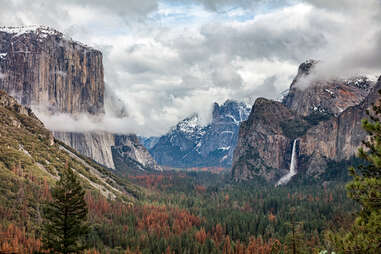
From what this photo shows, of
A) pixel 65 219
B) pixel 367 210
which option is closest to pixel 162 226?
pixel 65 219

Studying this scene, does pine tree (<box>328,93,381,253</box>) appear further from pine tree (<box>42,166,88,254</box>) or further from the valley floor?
the valley floor

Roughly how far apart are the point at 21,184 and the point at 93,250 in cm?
6346

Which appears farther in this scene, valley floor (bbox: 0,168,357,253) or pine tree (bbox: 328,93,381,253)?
valley floor (bbox: 0,168,357,253)

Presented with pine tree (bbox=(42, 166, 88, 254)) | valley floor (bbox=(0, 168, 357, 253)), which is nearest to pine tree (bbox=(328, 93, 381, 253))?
pine tree (bbox=(42, 166, 88, 254))

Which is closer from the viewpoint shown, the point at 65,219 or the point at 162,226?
the point at 65,219

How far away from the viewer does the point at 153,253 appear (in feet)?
439

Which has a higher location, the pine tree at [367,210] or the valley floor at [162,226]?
the pine tree at [367,210]

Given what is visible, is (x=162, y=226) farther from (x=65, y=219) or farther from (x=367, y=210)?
(x=367, y=210)

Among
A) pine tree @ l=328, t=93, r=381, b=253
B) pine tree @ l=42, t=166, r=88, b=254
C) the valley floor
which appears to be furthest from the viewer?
the valley floor

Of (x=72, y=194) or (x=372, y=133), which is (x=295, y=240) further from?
(x=72, y=194)

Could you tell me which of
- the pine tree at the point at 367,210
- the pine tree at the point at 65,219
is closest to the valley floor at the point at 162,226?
the pine tree at the point at 65,219

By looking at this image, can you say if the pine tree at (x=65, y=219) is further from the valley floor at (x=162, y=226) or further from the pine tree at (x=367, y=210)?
the valley floor at (x=162, y=226)

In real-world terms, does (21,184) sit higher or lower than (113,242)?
higher

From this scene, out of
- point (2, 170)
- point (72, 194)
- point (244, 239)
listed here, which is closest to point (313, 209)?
point (244, 239)
